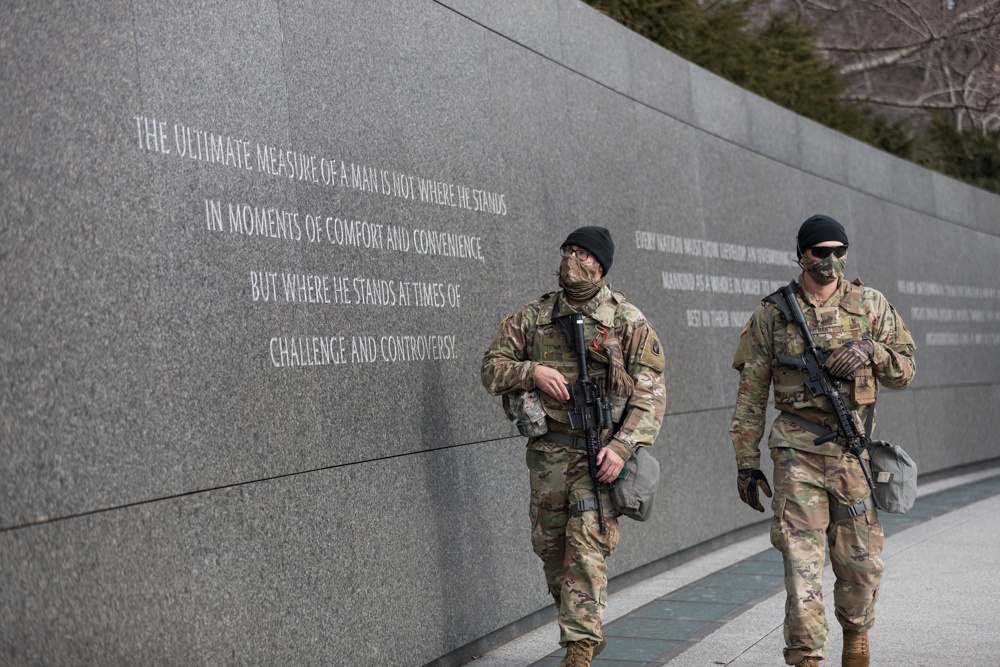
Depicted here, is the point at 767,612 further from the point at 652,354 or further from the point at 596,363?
the point at 596,363

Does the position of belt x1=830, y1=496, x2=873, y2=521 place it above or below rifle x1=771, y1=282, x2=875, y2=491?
below

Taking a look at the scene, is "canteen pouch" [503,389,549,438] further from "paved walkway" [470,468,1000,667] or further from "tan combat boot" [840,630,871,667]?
"tan combat boot" [840,630,871,667]

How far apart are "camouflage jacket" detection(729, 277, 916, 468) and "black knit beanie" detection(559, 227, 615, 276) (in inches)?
27.7

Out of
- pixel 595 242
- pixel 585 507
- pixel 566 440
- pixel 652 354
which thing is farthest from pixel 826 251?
pixel 585 507

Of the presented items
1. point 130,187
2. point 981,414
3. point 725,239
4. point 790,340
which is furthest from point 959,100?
point 130,187

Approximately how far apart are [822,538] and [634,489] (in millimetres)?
769

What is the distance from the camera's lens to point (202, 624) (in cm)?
396

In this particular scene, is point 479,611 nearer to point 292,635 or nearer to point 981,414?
point 292,635

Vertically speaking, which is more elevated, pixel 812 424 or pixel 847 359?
pixel 847 359

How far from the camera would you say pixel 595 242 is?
5.02 metres

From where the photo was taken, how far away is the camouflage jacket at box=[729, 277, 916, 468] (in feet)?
16.3

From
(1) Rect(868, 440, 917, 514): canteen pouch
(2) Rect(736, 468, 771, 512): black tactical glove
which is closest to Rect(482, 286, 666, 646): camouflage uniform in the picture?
(2) Rect(736, 468, 771, 512): black tactical glove

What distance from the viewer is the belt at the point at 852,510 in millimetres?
4871

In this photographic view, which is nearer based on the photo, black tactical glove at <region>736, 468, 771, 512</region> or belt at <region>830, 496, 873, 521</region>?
belt at <region>830, 496, 873, 521</region>
